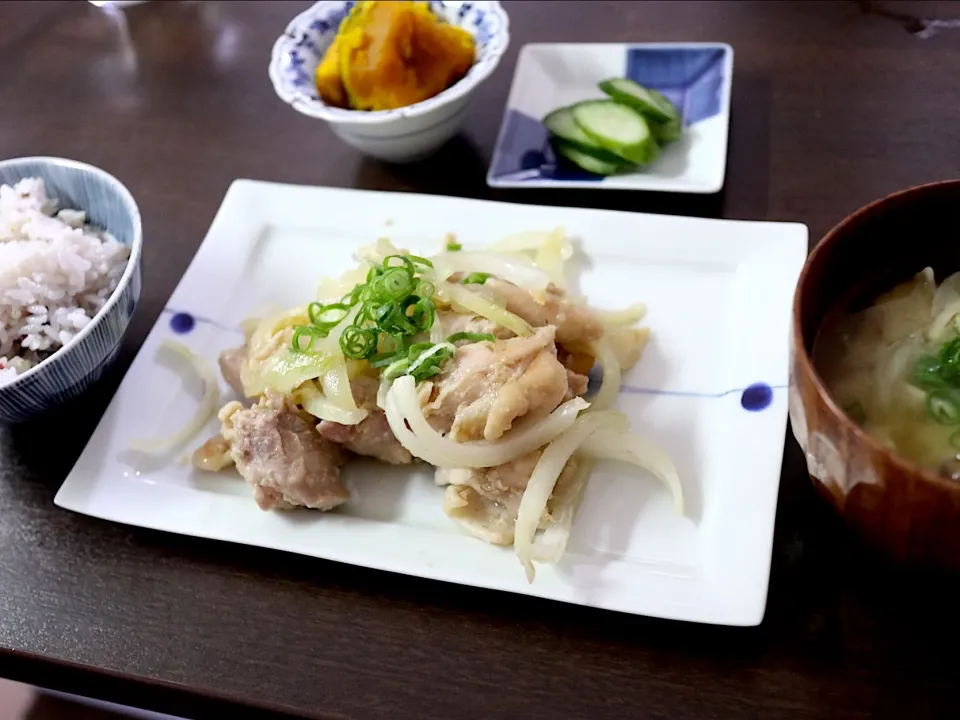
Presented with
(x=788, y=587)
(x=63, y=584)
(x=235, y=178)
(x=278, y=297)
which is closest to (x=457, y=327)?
(x=278, y=297)

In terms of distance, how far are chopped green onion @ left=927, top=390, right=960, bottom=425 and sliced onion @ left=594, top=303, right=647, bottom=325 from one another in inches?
22.7

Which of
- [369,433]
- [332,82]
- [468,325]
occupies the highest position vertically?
[332,82]

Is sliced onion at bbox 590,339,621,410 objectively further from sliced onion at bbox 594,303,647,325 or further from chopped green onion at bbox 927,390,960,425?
chopped green onion at bbox 927,390,960,425

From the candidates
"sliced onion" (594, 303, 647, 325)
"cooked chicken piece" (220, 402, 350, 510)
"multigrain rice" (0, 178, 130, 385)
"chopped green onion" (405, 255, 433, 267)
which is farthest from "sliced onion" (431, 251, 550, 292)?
"multigrain rice" (0, 178, 130, 385)

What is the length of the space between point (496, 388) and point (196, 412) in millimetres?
561

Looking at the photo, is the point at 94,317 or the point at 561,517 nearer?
the point at 561,517

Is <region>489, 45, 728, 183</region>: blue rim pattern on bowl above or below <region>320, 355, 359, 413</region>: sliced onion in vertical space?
above

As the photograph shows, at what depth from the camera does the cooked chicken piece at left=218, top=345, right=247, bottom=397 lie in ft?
4.66

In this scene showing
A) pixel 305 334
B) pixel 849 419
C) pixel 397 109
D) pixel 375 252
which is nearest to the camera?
pixel 849 419

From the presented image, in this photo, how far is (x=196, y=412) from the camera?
1.43 meters

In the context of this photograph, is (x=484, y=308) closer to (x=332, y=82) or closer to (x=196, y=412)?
(x=196, y=412)

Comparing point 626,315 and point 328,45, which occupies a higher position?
point 328,45

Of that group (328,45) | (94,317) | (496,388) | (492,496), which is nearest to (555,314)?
(496,388)

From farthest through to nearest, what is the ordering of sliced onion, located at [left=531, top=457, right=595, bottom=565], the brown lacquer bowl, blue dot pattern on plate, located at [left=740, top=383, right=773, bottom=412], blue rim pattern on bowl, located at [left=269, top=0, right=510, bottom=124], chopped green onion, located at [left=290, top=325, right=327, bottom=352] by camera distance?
blue rim pattern on bowl, located at [left=269, top=0, right=510, bottom=124] → chopped green onion, located at [left=290, top=325, right=327, bottom=352] → blue dot pattern on plate, located at [left=740, top=383, right=773, bottom=412] → sliced onion, located at [left=531, top=457, right=595, bottom=565] → the brown lacquer bowl
